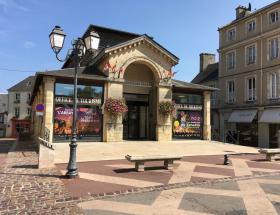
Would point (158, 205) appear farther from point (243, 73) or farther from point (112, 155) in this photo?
point (243, 73)

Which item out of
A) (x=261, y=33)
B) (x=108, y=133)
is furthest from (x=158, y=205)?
(x=261, y=33)

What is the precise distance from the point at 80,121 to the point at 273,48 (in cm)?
1685

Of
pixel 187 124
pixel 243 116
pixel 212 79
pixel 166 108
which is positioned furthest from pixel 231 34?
pixel 166 108

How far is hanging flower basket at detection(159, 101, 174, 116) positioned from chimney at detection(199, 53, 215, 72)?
19.2 metres

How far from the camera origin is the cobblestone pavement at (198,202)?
5605 millimetres

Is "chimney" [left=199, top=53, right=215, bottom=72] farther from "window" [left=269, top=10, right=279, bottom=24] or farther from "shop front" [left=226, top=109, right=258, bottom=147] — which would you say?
"window" [left=269, top=10, right=279, bottom=24]

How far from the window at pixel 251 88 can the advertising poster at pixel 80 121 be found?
1503cm

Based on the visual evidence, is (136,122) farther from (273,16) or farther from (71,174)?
(273,16)

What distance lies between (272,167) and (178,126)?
988cm

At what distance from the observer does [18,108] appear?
5191 centimetres

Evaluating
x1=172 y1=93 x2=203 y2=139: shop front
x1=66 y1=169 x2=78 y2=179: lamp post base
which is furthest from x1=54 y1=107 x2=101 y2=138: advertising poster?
x1=66 y1=169 x2=78 y2=179: lamp post base

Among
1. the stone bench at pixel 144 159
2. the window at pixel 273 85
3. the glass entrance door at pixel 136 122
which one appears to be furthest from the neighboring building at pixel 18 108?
the stone bench at pixel 144 159

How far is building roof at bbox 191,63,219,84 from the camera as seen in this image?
3333 centimetres

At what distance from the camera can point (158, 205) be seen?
19.6 ft
